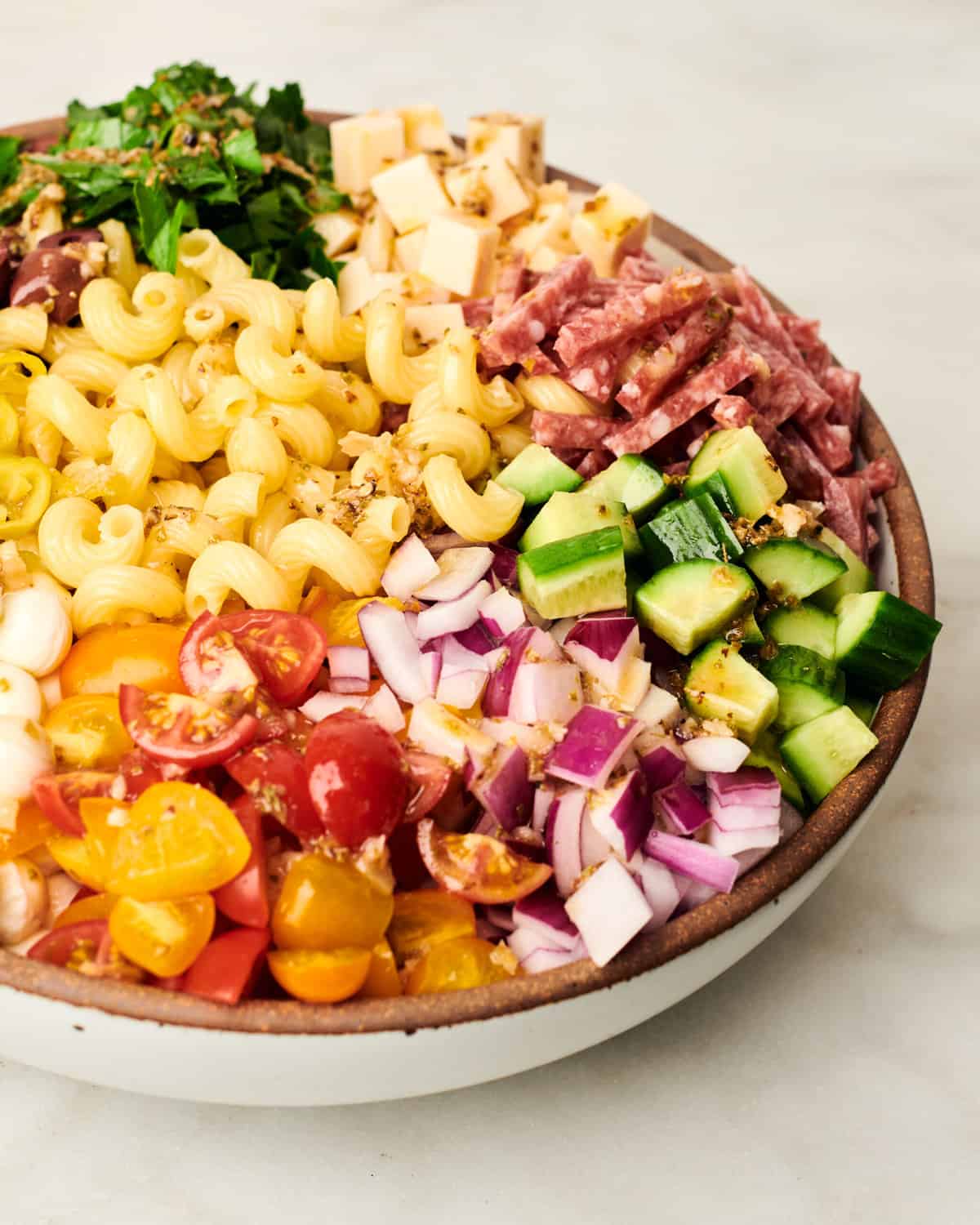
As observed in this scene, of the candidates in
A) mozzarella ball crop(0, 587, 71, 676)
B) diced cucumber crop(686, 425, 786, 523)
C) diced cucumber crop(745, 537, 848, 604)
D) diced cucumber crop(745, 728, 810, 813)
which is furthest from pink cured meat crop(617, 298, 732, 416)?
mozzarella ball crop(0, 587, 71, 676)

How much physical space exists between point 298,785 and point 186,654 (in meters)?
0.32

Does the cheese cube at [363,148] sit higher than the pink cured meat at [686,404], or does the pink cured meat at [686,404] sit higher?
the cheese cube at [363,148]

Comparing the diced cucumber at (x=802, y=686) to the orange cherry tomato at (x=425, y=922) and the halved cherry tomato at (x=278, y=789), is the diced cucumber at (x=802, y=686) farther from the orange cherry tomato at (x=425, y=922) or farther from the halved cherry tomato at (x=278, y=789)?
the halved cherry tomato at (x=278, y=789)

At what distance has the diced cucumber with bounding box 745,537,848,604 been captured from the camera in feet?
7.12

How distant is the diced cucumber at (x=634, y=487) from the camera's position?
7.35ft

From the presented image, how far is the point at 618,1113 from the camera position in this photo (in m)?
2.06

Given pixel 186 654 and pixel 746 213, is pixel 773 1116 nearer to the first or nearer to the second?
pixel 186 654

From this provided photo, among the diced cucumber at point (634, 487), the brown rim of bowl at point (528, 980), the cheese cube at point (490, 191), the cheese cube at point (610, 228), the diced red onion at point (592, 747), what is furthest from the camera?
the cheese cube at point (490, 191)

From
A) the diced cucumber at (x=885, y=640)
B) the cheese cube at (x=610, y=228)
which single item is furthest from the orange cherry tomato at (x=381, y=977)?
the cheese cube at (x=610, y=228)

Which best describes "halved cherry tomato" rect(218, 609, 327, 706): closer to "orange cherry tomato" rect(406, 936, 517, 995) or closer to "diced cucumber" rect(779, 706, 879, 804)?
"orange cherry tomato" rect(406, 936, 517, 995)

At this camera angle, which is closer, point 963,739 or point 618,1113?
point 618,1113

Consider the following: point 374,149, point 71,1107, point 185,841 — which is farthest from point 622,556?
point 374,149

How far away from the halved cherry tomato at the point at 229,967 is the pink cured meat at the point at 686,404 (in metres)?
1.09

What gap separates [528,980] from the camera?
168cm
